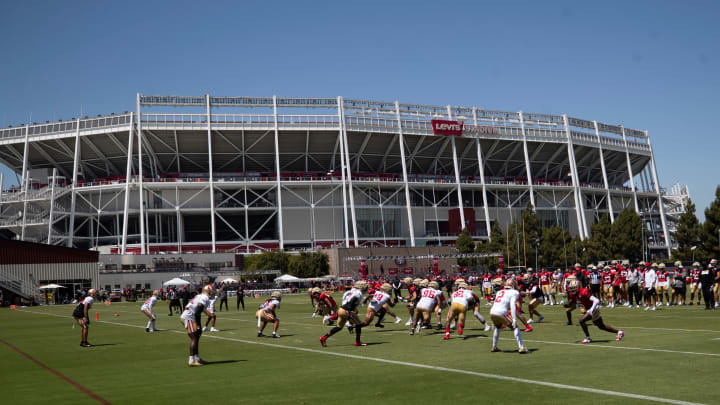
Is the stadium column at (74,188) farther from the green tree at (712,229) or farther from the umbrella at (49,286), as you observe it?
the green tree at (712,229)

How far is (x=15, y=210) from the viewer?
92062 mm

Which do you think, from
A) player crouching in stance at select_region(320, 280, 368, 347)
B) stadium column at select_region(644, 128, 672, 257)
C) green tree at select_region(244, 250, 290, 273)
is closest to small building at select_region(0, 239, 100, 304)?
green tree at select_region(244, 250, 290, 273)

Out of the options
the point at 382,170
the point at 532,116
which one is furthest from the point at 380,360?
the point at 532,116

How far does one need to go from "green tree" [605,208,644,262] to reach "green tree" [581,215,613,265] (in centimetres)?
51

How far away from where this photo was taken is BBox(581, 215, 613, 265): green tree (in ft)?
296

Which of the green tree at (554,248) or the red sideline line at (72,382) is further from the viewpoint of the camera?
the green tree at (554,248)

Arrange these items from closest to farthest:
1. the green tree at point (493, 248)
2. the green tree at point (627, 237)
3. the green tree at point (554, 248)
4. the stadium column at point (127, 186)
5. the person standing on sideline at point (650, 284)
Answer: the person standing on sideline at point (650, 284)
the stadium column at point (127, 186)
the green tree at point (554, 248)
the green tree at point (493, 248)
the green tree at point (627, 237)

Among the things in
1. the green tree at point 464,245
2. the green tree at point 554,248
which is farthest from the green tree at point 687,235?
the green tree at point 464,245

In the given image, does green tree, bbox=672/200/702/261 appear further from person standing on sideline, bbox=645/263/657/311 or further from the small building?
the small building

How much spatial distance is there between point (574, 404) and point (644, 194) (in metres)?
117

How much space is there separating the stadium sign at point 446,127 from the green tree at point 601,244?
23890 millimetres

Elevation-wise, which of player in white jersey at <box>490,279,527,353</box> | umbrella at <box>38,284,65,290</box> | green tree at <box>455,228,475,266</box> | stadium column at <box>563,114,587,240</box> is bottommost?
player in white jersey at <box>490,279,527,353</box>

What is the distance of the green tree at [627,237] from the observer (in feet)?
294

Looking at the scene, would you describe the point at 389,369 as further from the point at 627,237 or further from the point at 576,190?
the point at 576,190
